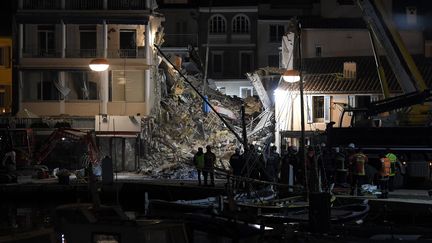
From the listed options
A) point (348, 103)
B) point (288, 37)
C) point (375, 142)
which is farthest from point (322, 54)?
point (375, 142)

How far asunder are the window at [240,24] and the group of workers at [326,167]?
37.1 meters

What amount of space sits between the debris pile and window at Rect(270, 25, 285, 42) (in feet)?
49.5

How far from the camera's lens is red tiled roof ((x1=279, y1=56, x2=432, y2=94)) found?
46531mm

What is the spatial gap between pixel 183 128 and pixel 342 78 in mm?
10342

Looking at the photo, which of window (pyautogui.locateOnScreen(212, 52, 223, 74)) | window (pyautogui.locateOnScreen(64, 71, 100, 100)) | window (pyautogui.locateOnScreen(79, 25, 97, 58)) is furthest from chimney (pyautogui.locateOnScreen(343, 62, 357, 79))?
window (pyautogui.locateOnScreen(212, 52, 223, 74))

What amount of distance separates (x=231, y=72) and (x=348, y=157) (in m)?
39.3

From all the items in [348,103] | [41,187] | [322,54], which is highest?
[322,54]

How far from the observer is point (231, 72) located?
69750 mm

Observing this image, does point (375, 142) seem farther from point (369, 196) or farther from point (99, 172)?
point (99, 172)

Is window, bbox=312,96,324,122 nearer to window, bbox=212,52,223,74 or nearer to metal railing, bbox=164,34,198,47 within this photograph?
window, bbox=212,52,223,74

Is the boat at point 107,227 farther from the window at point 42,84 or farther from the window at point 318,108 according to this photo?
the window at point 318,108

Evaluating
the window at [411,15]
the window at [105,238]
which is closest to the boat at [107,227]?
the window at [105,238]

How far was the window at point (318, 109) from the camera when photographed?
1847 inches

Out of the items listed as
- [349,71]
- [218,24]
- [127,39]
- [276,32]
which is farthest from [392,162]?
[218,24]
